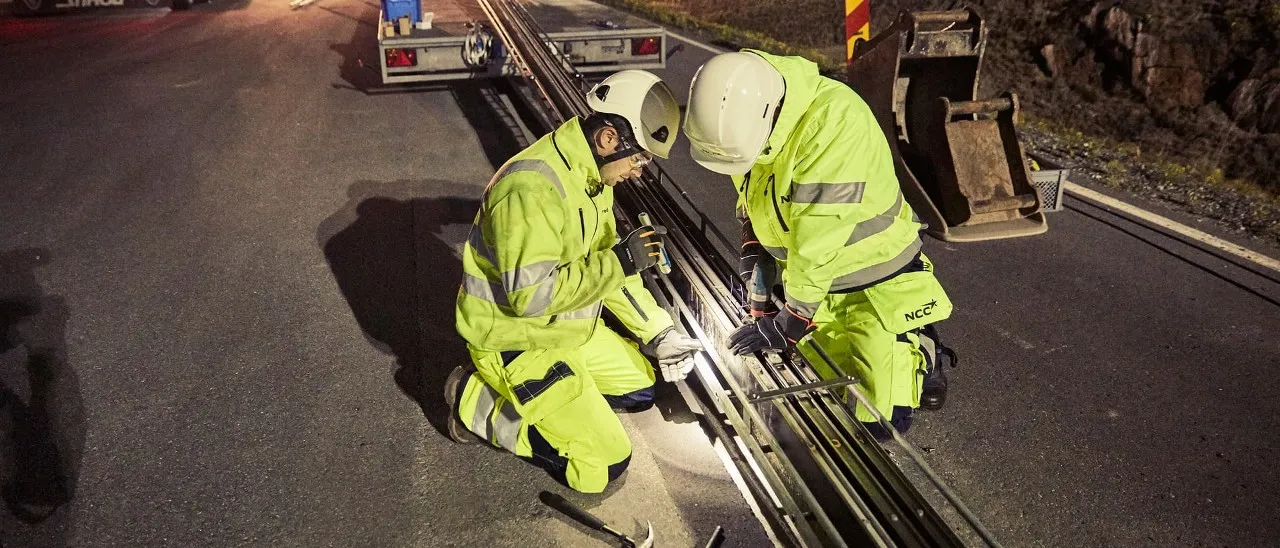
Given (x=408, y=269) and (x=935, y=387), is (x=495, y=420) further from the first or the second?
(x=408, y=269)

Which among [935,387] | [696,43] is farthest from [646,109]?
[696,43]

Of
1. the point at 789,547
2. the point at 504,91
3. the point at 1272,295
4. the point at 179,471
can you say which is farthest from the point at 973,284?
the point at 504,91

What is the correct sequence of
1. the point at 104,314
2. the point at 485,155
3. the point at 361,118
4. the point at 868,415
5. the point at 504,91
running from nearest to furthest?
1. the point at 868,415
2. the point at 104,314
3. the point at 485,155
4. the point at 361,118
5. the point at 504,91

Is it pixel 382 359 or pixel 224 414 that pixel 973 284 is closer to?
pixel 382 359

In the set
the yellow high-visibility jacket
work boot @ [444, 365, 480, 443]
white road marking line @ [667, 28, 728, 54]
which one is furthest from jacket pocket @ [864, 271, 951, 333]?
white road marking line @ [667, 28, 728, 54]

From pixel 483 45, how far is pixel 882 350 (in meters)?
6.52

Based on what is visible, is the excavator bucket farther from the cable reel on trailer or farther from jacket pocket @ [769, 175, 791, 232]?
the cable reel on trailer

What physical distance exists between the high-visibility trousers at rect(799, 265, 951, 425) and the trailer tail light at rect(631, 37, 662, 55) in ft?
20.1

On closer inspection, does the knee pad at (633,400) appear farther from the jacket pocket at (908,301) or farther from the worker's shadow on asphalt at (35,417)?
the worker's shadow on asphalt at (35,417)

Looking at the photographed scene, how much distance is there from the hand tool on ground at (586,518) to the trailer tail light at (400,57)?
650 cm

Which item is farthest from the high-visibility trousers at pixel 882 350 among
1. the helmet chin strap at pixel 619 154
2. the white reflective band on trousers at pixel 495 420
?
the white reflective band on trousers at pixel 495 420

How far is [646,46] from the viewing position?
31.1 feet

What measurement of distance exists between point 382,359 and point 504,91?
580 cm

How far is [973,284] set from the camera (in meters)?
5.32
